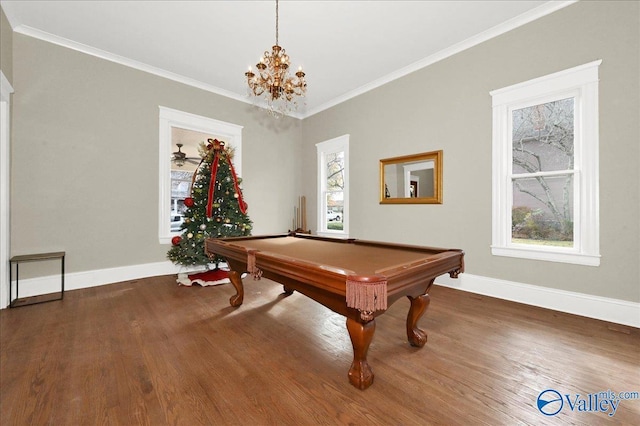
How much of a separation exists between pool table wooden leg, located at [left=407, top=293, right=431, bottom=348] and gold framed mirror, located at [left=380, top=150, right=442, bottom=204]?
2034mm

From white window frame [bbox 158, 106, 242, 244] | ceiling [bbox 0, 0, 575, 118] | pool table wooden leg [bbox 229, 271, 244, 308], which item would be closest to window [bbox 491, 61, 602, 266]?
ceiling [bbox 0, 0, 575, 118]

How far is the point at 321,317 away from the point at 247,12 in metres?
3.31

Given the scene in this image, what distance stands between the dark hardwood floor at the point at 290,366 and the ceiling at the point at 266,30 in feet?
10.4

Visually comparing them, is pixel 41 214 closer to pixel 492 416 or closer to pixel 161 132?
pixel 161 132

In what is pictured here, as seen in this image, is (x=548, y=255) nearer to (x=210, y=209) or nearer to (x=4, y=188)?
(x=210, y=209)

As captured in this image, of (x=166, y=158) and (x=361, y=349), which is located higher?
(x=166, y=158)

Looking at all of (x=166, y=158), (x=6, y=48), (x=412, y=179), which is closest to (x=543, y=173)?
(x=412, y=179)

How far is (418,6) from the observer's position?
2.77m

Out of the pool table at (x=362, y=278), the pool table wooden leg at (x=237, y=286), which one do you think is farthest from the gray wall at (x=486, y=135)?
the pool table wooden leg at (x=237, y=286)

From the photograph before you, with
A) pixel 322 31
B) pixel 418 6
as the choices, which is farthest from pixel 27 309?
pixel 418 6

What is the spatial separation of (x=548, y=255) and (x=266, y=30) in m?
4.05

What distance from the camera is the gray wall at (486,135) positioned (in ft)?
7.77

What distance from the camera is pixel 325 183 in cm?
552

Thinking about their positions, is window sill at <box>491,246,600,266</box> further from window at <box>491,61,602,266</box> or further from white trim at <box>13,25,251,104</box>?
white trim at <box>13,25,251,104</box>
